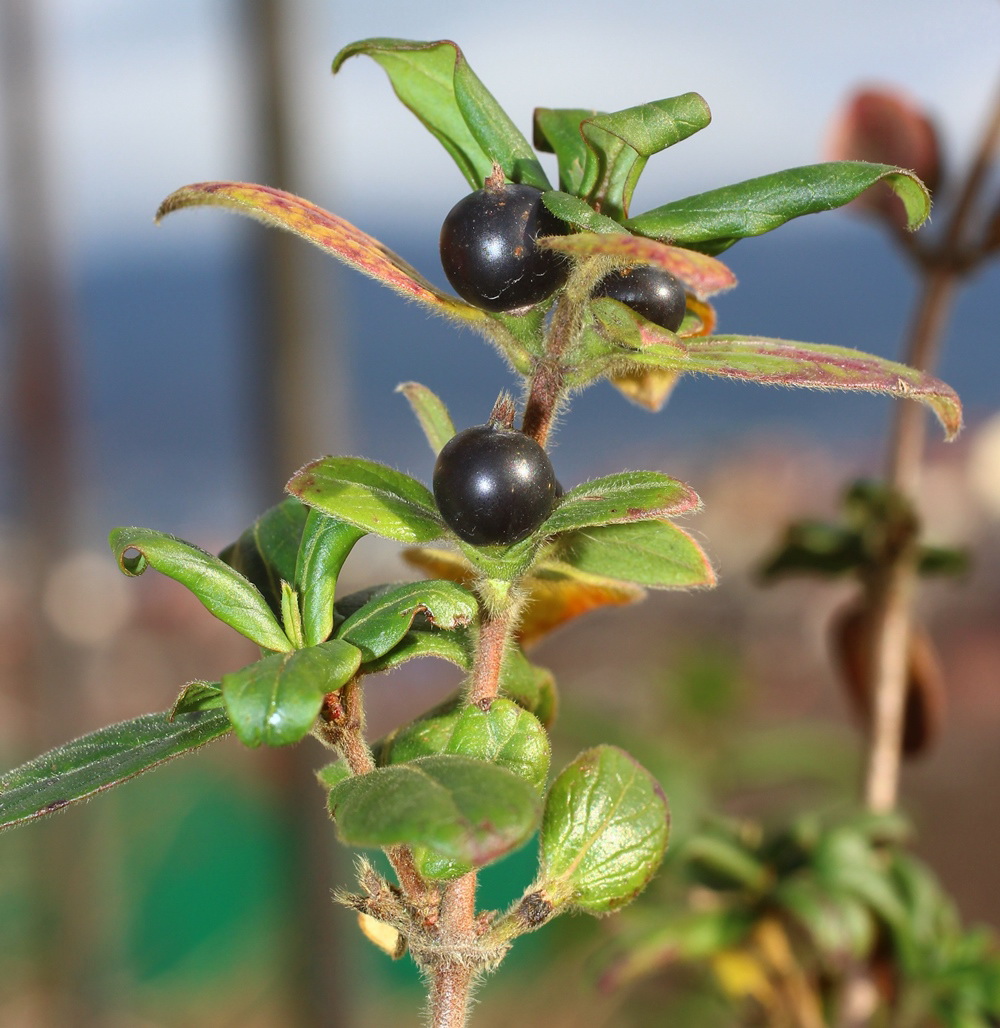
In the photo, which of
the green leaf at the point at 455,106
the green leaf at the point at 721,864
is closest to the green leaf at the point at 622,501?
the green leaf at the point at 455,106

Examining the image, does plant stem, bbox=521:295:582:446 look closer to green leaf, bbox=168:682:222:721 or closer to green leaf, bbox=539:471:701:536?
green leaf, bbox=539:471:701:536

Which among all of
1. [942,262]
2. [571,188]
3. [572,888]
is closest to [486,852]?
[572,888]

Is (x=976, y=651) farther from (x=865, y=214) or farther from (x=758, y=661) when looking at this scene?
(x=865, y=214)

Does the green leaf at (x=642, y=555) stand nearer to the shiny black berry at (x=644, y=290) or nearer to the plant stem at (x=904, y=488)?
the shiny black berry at (x=644, y=290)

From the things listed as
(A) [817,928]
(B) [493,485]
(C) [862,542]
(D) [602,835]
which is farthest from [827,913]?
(B) [493,485]

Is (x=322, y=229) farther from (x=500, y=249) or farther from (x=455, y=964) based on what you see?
(x=455, y=964)


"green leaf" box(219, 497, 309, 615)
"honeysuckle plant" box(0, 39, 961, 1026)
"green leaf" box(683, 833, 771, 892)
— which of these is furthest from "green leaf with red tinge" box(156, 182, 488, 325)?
"green leaf" box(683, 833, 771, 892)
